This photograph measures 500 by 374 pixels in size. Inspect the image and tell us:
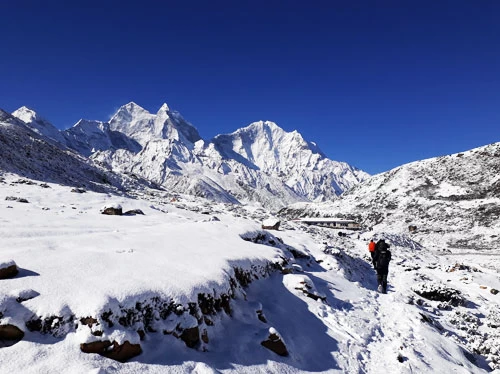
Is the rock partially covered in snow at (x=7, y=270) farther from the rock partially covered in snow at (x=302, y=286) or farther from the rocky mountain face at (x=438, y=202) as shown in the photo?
the rocky mountain face at (x=438, y=202)

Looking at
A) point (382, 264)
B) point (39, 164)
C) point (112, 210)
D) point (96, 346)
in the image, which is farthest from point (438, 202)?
point (39, 164)

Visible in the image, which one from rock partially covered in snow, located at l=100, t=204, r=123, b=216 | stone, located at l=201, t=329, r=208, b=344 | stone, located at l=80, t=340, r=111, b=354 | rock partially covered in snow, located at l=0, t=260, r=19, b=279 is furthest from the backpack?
rock partially covered in snow, located at l=100, t=204, r=123, b=216

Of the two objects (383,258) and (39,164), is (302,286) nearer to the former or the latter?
(383,258)

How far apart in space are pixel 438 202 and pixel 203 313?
A: 84536mm

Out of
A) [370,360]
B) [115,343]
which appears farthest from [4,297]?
[370,360]

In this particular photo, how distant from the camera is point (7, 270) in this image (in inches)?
233

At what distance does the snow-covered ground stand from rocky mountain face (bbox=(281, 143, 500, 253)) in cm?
4987

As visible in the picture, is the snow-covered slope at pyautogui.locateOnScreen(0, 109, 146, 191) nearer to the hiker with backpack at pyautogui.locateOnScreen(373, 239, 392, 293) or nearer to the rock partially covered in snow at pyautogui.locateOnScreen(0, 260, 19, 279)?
the rock partially covered in snow at pyautogui.locateOnScreen(0, 260, 19, 279)

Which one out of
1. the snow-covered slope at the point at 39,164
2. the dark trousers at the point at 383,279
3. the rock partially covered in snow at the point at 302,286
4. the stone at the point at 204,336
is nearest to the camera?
the stone at the point at 204,336

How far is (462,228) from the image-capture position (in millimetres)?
61781

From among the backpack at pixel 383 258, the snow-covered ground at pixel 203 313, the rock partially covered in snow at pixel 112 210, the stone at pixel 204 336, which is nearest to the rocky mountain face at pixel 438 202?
the backpack at pixel 383 258

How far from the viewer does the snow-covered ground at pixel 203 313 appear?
4980mm

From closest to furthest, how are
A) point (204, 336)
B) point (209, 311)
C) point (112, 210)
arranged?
1. point (204, 336)
2. point (209, 311)
3. point (112, 210)

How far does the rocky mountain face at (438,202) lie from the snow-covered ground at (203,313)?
49.9 m
